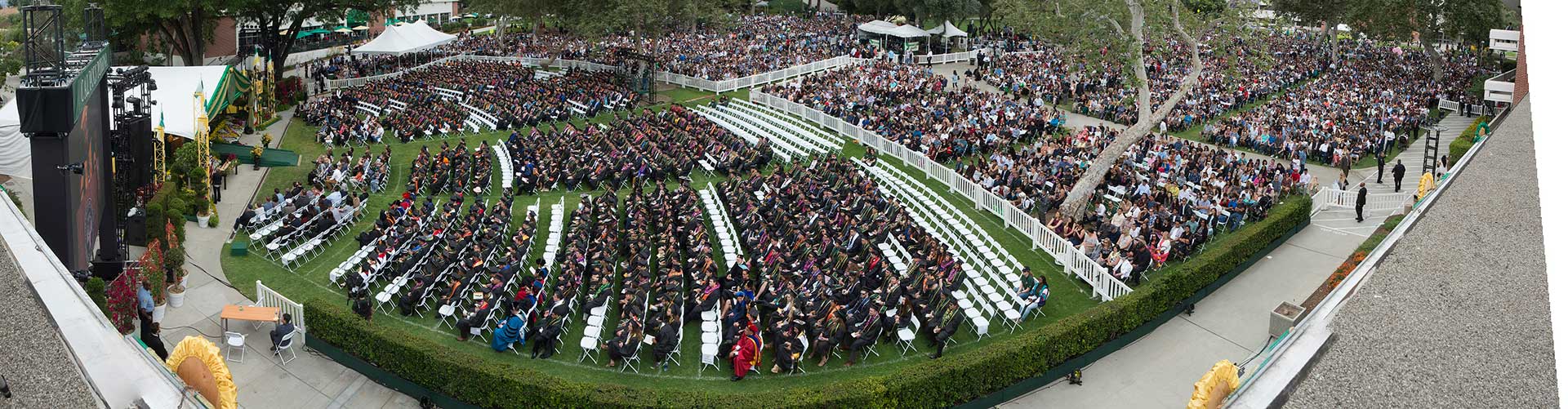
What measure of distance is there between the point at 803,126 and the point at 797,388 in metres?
22.1

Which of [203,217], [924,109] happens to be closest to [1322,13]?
[924,109]

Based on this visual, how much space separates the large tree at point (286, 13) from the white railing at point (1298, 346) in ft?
138

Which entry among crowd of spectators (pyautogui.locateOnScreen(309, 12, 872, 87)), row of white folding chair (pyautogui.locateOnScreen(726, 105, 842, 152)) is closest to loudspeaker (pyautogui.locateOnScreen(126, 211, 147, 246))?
row of white folding chair (pyautogui.locateOnScreen(726, 105, 842, 152))

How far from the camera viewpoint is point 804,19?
7738 cm

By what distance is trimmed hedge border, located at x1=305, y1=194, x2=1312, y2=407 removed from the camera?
46.6ft

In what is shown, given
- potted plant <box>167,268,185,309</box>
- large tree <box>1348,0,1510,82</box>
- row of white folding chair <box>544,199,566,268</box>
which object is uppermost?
large tree <box>1348,0,1510,82</box>

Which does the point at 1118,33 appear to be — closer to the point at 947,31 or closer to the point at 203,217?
the point at 203,217

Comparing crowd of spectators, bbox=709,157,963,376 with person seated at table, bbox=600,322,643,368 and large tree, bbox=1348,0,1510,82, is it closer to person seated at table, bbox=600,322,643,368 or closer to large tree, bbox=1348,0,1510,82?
person seated at table, bbox=600,322,643,368

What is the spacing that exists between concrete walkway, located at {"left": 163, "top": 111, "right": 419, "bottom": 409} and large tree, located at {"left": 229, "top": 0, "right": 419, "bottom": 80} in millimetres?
27014

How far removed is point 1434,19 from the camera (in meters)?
47.9

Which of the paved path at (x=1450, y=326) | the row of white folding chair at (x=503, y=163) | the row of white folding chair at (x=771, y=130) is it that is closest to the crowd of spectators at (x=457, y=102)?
the row of white folding chair at (x=503, y=163)

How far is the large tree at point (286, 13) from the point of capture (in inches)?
1858

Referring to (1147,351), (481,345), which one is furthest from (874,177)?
(481,345)

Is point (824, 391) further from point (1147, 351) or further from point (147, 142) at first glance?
point (147, 142)
